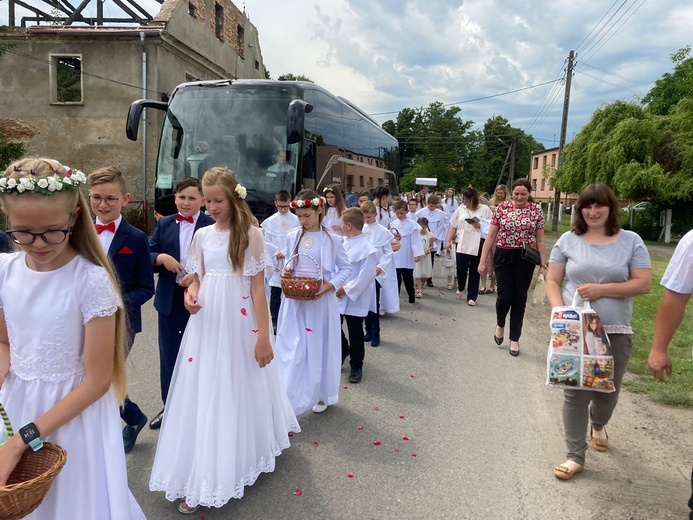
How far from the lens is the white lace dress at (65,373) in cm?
195

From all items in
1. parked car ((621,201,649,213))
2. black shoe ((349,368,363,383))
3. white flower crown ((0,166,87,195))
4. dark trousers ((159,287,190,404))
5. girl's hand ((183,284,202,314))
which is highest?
parked car ((621,201,649,213))

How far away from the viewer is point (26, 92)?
19.8m

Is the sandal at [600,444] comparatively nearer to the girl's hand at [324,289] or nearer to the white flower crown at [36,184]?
the girl's hand at [324,289]

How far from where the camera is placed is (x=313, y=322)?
472 centimetres

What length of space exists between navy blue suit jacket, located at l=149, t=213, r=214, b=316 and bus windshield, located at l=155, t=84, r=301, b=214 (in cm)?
498

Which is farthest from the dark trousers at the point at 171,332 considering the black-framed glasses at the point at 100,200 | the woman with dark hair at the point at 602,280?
the woman with dark hair at the point at 602,280

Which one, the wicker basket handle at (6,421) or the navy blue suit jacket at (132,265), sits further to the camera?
the navy blue suit jacket at (132,265)

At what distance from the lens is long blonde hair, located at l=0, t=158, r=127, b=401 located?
1.84 m

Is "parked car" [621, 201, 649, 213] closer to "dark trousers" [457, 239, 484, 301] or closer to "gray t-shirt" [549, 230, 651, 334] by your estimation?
"dark trousers" [457, 239, 484, 301]

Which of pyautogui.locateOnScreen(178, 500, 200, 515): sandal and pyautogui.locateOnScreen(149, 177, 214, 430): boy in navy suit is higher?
pyautogui.locateOnScreen(149, 177, 214, 430): boy in navy suit

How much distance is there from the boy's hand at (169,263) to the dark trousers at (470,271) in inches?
263

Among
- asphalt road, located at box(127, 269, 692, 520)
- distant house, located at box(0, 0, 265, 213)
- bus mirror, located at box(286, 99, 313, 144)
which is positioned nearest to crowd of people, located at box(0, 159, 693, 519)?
asphalt road, located at box(127, 269, 692, 520)

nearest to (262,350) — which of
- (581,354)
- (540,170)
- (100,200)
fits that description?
(100,200)

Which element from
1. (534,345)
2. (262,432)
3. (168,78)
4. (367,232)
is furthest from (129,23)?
(262,432)
